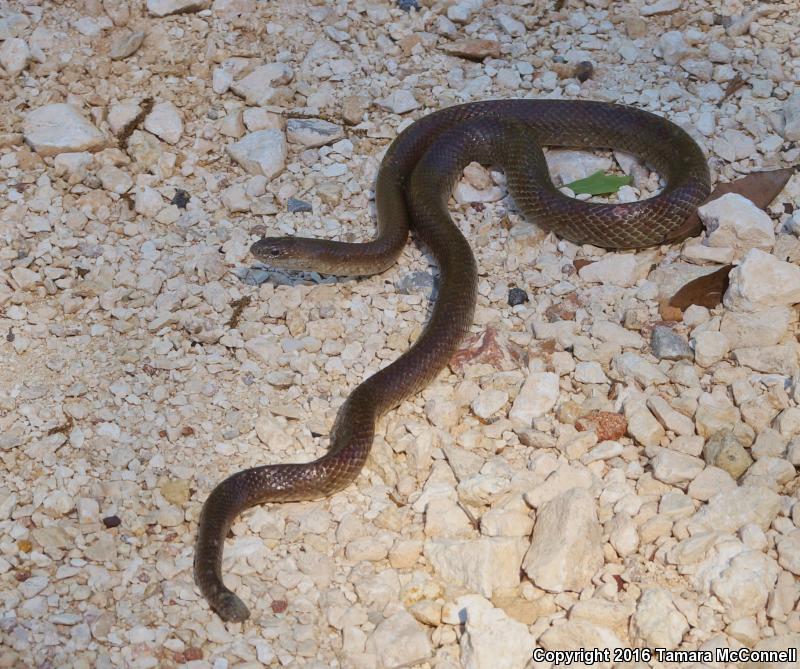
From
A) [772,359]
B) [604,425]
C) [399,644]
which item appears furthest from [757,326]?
[399,644]

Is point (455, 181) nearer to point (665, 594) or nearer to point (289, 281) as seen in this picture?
point (289, 281)

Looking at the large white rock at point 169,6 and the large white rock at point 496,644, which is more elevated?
the large white rock at point 169,6

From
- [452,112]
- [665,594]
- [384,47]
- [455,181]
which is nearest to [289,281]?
[455,181]

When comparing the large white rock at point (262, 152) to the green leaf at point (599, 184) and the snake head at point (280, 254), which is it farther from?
the green leaf at point (599, 184)

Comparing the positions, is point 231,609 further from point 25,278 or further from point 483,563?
point 25,278

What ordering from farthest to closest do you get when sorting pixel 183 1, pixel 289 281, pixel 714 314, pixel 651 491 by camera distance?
pixel 183 1 → pixel 289 281 → pixel 714 314 → pixel 651 491

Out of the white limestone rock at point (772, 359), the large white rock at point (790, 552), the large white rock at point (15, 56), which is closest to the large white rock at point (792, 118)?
the white limestone rock at point (772, 359)
